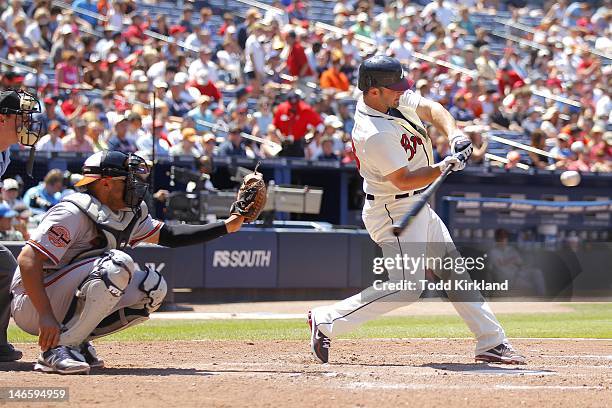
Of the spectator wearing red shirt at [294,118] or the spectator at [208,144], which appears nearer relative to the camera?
the spectator at [208,144]

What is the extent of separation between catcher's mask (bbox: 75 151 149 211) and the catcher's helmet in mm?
1569

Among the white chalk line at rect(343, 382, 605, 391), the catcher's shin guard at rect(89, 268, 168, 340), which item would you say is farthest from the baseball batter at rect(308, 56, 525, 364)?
the catcher's shin guard at rect(89, 268, 168, 340)

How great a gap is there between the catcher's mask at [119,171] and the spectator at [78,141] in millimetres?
7606

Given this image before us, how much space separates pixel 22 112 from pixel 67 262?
95cm

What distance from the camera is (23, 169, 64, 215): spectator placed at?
12.8 m

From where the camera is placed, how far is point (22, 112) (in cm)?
635

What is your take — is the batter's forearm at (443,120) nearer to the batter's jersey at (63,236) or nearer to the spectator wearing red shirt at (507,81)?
the batter's jersey at (63,236)

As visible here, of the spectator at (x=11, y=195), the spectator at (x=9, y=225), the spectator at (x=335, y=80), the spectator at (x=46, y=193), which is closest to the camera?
the spectator at (x=9, y=225)

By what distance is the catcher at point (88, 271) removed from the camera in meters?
5.85

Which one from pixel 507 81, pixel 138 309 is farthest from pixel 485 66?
pixel 138 309

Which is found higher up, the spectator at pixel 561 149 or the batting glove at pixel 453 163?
the spectator at pixel 561 149

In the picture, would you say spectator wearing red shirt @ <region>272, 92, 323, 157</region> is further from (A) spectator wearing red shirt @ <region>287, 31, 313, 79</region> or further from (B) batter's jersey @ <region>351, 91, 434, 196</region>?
(B) batter's jersey @ <region>351, 91, 434, 196</region>

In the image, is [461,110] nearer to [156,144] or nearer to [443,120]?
[156,144]

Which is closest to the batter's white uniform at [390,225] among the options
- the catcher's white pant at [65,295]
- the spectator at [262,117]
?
the catcher's white pant at [65,295]
